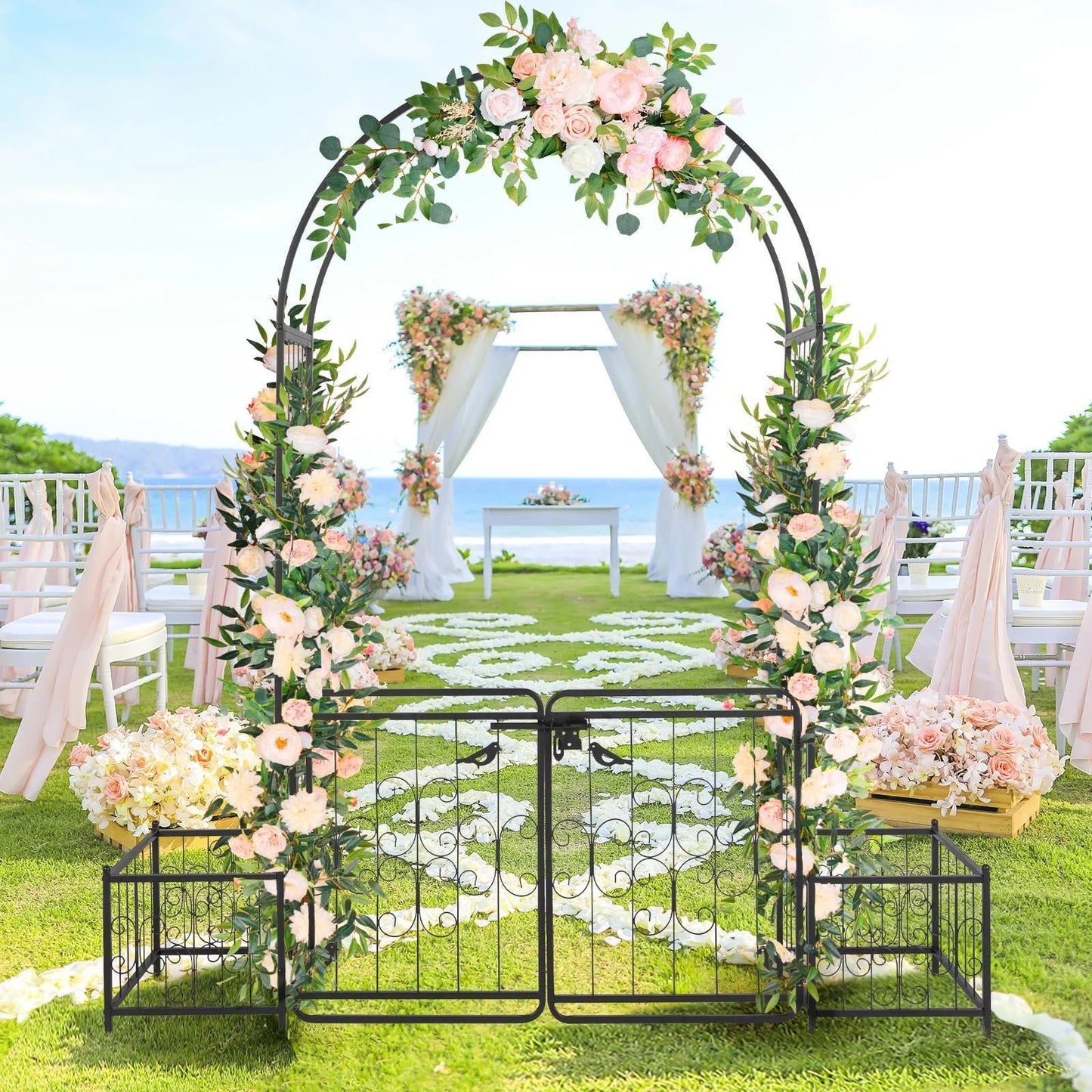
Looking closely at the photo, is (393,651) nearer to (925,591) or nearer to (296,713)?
(925,591)

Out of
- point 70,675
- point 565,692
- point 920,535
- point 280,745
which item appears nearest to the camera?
point 280,745

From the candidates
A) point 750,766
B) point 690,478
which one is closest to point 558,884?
point 750,766

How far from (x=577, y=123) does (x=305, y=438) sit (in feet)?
2.76

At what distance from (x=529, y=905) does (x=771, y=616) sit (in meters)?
1.18

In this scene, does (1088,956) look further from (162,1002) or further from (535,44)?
(535,44)

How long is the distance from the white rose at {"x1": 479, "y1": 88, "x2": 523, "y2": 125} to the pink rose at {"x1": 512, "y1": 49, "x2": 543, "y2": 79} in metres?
0.04

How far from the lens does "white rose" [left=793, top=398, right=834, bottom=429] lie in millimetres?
1969

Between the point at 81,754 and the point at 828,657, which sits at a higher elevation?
the point at 828,657

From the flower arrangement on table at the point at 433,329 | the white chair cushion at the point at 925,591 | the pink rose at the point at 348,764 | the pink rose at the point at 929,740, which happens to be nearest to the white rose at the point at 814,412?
the pink rose at the point at 348,764

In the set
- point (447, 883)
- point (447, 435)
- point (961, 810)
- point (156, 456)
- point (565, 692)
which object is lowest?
point (447, 883)

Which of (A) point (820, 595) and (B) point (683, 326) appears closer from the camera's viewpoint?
(A) point (820, 595)

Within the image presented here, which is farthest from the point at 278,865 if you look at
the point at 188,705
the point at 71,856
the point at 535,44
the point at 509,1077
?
the point at 188,705

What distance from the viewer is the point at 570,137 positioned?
1895 mm

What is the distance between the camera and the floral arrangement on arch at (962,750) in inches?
123
